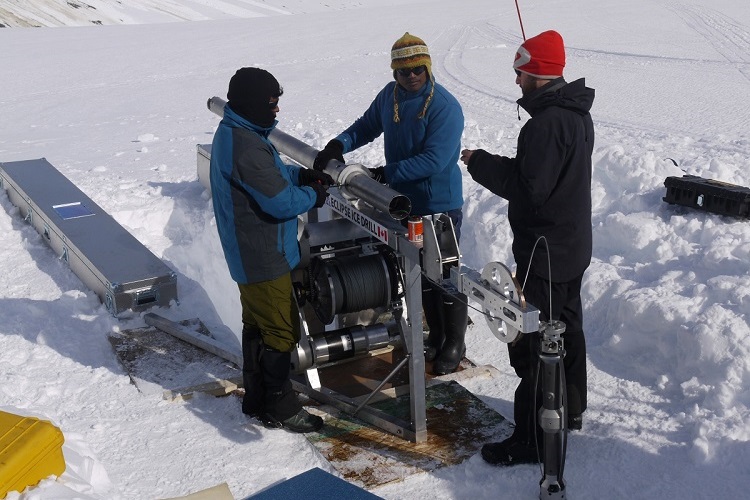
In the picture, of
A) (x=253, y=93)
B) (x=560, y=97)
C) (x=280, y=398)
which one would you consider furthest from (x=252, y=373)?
(x=560, y=97)

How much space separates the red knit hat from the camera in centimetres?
339

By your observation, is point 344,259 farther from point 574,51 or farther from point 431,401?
point 574,51

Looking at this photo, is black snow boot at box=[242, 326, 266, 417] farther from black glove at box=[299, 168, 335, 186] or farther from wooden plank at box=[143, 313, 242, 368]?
black glove at box=[299, 168, 335, 186]

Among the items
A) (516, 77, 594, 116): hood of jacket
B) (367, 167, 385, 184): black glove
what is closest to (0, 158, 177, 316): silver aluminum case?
(367, 167, 385, 184): black glove

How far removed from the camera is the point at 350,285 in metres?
4.04

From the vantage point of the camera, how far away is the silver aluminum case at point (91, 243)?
513 cm

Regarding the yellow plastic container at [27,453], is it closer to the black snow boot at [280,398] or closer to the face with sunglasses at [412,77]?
the black snow boot at [280,398]

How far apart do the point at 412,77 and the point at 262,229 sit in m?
1.12

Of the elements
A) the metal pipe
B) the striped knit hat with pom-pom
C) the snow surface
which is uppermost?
the striped knit hat with pom-pom

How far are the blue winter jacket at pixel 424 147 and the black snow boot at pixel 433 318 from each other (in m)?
0.45

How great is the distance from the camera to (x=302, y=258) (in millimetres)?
4230

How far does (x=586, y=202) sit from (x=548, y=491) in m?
1.20

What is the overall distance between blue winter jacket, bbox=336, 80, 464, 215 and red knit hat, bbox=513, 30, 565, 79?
84cm

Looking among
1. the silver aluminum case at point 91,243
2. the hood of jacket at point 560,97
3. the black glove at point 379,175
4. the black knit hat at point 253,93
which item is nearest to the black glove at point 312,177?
the black glove at point 379,175
